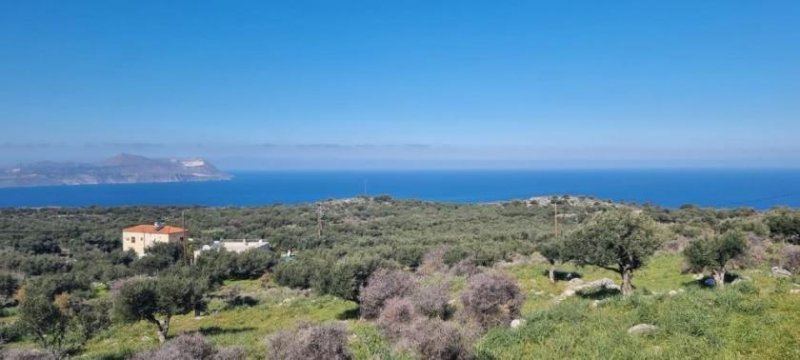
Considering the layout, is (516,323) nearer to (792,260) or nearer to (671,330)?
(671,330)

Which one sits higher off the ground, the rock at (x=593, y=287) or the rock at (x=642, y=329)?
the rock at (x=642, y=329)

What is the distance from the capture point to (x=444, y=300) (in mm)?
16469

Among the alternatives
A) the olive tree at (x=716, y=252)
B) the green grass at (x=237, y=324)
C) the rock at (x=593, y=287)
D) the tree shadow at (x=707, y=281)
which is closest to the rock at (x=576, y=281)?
the rock at (x=593, y=287)

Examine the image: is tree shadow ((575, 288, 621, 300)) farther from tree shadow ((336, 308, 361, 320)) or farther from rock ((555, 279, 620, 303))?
tree shadow ((336, 308, 361, 320))

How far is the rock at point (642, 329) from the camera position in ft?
37.4

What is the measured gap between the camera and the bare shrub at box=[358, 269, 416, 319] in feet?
61.5

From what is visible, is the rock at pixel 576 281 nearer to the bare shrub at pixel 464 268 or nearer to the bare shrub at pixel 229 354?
the bare shrub at pixel 464 268

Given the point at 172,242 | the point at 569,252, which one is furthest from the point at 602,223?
the point at 172,242

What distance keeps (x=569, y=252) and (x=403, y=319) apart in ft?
38.8

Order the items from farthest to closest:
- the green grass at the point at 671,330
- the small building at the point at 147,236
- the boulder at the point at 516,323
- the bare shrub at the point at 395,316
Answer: the small building at the point at 147,236
the boulder at the point at 516,323
the bare shrub at the point at 395,316
the green grass at the point at 671,330

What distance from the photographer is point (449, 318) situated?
16328 mm

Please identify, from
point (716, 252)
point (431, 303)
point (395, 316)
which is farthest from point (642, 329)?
point (716, 252)

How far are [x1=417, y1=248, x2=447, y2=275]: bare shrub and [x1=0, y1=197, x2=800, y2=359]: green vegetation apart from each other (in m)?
0.20

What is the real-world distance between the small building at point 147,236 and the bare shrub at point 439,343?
193 ft
